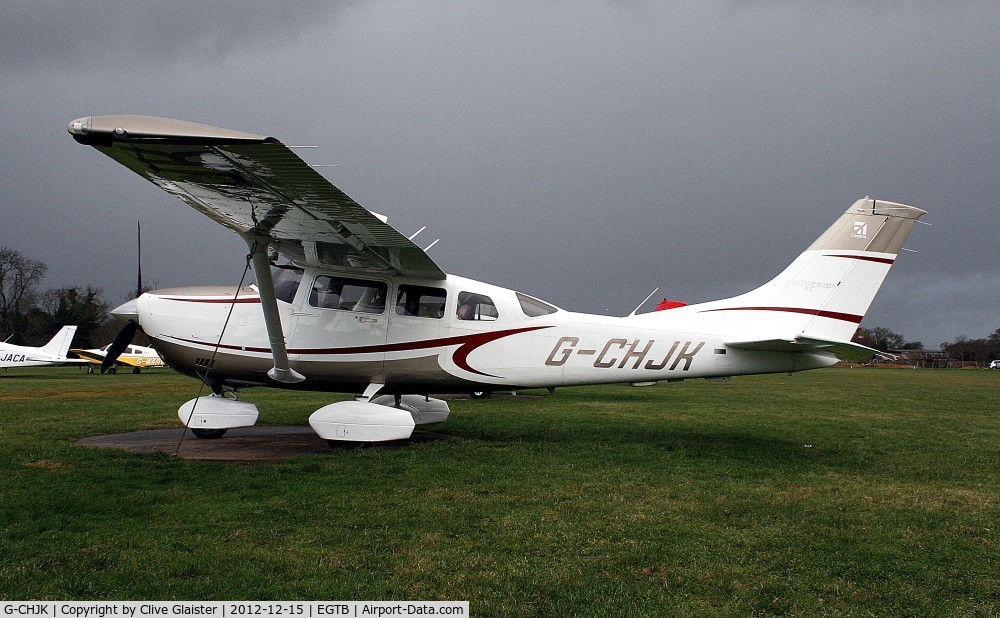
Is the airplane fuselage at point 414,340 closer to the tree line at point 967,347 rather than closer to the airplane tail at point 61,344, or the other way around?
the airplane tail at point 61,344

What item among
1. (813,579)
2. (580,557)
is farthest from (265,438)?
(813,579)

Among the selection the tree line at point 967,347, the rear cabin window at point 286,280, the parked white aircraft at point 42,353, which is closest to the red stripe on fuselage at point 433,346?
the rear cabin window at point 286,280

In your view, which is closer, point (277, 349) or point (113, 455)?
point (113, 455)

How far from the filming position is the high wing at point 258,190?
201 inches

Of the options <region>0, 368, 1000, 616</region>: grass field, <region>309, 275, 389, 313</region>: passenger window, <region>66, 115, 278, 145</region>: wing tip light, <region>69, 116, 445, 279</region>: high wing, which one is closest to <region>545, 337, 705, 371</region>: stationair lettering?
<region>0, 368, 1000, 616</region>: grass field

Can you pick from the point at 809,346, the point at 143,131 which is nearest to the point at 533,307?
the point at 809,346

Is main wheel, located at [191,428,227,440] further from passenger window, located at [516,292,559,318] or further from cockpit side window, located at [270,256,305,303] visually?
passenger window, located at [516,292,559,318]

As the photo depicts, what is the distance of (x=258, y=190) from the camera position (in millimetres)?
6555

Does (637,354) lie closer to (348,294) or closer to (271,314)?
(348,294)

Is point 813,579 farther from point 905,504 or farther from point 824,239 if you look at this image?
point 824,239

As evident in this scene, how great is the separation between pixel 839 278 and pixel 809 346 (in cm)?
109

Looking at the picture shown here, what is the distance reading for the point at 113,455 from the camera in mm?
7734

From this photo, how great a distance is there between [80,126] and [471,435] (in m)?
6.89

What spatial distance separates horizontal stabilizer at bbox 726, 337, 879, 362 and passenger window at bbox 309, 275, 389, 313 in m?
4.65
